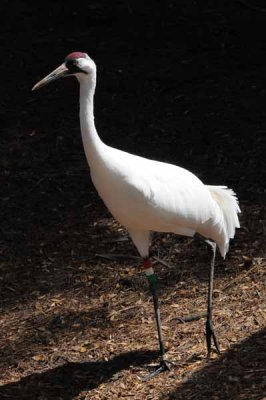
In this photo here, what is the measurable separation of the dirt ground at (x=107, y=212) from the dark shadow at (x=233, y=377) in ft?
0.04

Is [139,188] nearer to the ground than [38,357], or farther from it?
farther from it

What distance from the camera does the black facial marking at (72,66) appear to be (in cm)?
551

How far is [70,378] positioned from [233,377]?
3.57 feet

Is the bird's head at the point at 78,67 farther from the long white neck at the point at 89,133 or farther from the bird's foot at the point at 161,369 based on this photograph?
the bird's foot at the point at 161,369

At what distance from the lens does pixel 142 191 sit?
18.0 ft

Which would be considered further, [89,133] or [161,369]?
[161,369]

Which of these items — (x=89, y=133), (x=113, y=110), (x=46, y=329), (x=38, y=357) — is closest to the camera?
(x=89, y=133)

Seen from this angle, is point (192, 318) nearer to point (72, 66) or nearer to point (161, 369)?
point (161, 369)

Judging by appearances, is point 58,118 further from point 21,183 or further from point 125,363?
point 125,363

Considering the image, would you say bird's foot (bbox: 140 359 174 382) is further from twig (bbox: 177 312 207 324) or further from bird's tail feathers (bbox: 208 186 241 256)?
bird's tail feathers (bbox: 208 186 241 256)

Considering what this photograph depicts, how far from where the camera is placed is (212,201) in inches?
236

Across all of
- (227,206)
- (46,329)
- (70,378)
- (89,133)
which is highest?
(89,133)

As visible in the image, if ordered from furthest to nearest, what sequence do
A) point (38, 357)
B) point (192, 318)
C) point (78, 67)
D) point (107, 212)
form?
point (107, 212), point (192, 318), point (38, 357), point (78, 67)

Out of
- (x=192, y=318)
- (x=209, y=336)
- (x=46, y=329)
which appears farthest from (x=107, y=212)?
(x=209, y=336)
